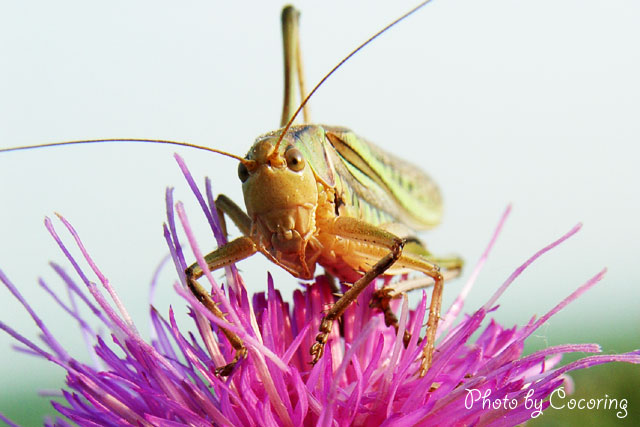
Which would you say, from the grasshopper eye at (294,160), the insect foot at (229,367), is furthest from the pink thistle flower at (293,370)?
the grasshopper eye at (294,160)

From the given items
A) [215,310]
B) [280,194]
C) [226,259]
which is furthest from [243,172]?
[215,310]

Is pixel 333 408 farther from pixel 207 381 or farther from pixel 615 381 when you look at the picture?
pixel 615 381

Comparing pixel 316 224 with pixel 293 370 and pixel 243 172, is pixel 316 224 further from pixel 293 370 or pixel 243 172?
pixel 293 370

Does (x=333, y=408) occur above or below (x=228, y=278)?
below

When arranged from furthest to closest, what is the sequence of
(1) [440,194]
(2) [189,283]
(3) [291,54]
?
(1) [440,194]
(3) [291,54]
(2) [189,283]

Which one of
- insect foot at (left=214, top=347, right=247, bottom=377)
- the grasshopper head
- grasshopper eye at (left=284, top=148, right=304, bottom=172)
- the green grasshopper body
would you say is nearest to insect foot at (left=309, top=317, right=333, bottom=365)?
the green grasshopper body

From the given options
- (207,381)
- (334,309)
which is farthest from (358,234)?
(207,381)

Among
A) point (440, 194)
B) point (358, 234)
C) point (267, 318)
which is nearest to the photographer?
point (267, 318)

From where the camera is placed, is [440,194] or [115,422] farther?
[440,194]

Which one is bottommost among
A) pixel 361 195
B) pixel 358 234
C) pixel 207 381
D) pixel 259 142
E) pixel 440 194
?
pixel 207 381
